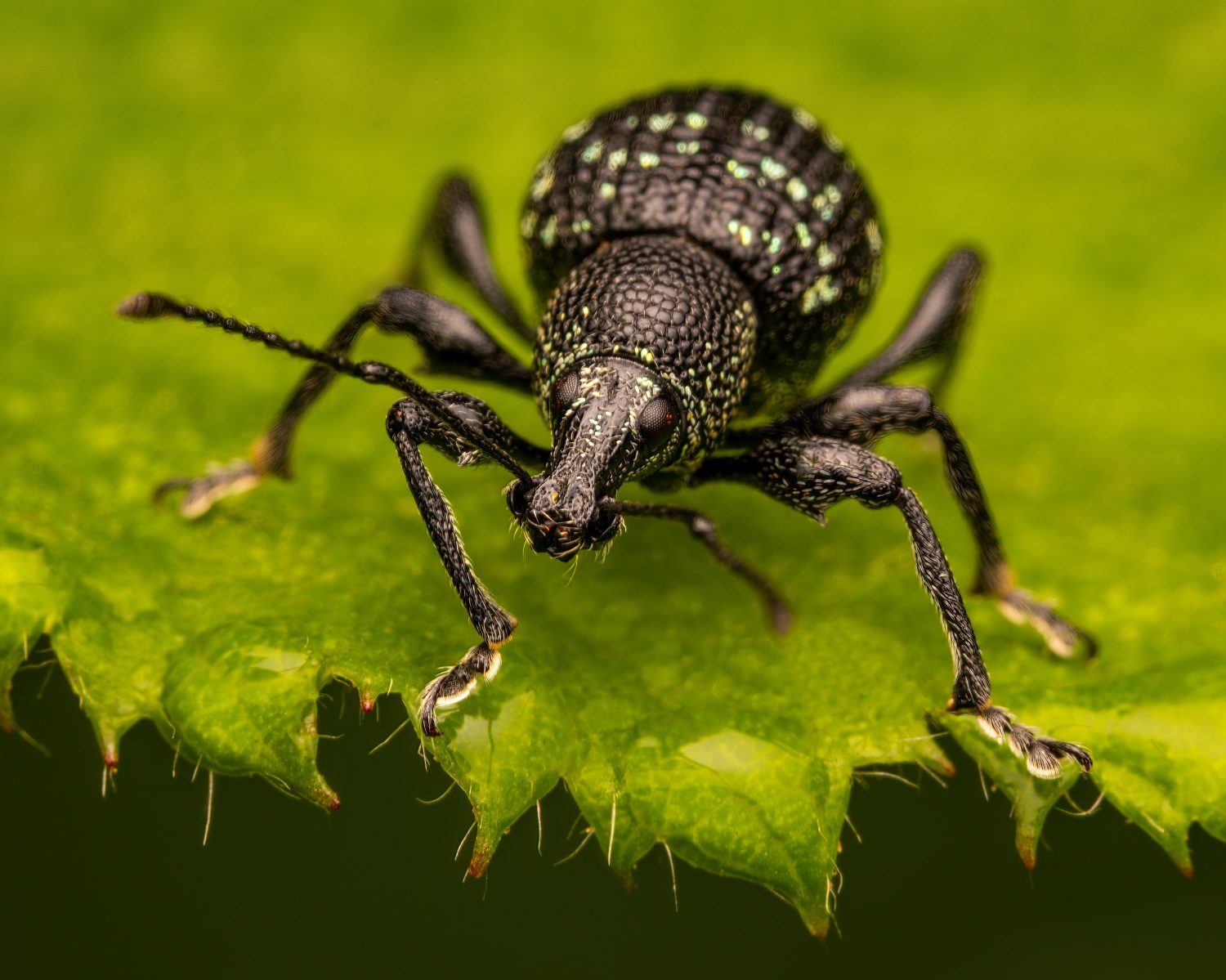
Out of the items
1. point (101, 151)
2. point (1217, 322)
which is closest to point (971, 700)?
point (1217, 322)

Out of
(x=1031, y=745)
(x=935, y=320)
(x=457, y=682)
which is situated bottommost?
(x=457, y=682)

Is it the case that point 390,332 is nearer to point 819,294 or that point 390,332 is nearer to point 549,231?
point 549,231

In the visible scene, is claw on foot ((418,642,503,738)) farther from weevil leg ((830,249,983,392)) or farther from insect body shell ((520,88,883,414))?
weevil leg ((830,249,983,392))

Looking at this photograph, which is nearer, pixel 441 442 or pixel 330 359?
pixel 330 359

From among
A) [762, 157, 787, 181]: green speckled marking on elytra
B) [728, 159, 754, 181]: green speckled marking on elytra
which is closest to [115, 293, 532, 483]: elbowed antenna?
[728, 159, 754, 181]: green speckled marking on elytra

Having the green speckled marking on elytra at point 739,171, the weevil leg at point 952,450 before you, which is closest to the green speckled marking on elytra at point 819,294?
the weevil leg at point 952,450

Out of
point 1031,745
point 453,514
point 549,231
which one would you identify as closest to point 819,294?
point 549,231

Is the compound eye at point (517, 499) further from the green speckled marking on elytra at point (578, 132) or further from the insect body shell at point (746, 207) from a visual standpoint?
the green speckled marking on elytra at point (578, 132)
